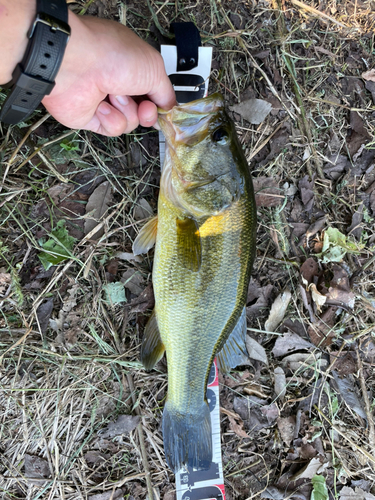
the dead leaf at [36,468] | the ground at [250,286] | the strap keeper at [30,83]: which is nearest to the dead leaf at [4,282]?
the ground at [250,286]

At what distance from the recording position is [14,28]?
1.75m

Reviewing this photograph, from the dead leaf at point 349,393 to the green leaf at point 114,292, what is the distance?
2236 millimetres

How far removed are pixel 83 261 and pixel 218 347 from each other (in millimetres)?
1320

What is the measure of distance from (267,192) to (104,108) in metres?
1.64

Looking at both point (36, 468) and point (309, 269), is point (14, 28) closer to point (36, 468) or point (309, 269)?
point (309, 269)

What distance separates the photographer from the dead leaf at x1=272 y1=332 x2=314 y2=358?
125 inches

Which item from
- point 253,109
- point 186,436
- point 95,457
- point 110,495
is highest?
point 253,109

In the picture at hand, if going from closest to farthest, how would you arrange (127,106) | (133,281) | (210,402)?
(127,106)
(133,281)
(210,402)

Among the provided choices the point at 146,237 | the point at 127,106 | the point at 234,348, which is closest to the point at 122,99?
the point at 127,106

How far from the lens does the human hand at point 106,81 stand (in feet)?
6.70

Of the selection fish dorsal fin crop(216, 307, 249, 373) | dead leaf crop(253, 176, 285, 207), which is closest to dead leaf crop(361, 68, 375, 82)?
dead leaf crop(253, 176, 285, 207)

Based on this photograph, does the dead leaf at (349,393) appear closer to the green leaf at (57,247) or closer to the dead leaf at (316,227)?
the dead leaf at (316,227)

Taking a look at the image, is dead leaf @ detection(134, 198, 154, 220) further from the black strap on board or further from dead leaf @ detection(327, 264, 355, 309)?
dead leaf @ detection(327, 264, 355, 309)

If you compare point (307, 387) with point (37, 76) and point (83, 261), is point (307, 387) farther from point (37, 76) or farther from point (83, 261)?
point (37, 76)
